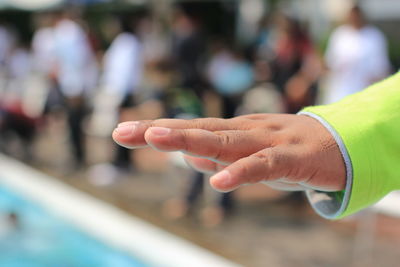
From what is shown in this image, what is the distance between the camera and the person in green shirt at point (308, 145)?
0.69m

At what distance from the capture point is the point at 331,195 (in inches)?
33.7

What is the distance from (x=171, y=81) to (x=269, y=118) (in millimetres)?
4236

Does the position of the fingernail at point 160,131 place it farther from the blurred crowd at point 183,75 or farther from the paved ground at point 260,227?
the blurred crowd at point 183,75

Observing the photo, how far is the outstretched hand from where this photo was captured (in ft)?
2.24

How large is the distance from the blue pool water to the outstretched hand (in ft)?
11.7

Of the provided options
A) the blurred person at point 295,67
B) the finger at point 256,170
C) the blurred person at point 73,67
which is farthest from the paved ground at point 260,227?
the finger at point 256,170

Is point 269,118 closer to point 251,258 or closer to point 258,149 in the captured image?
point 258,149

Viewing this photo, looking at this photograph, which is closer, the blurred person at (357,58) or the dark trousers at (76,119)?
the blurred person at (357,58)

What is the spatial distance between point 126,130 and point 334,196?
38cm

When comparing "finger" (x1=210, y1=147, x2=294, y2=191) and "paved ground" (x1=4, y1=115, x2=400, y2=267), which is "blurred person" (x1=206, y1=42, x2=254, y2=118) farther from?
"finger" (x1=210, y1=147, x2=294, y2=191)

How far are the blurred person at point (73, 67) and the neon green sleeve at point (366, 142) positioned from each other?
6.14 meters

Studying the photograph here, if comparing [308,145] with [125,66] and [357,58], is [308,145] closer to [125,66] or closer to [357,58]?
[357,58]

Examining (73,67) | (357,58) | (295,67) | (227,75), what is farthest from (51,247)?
(357,58)

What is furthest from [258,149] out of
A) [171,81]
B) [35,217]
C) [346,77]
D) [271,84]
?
[35,217]
